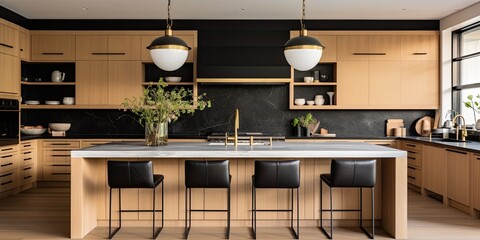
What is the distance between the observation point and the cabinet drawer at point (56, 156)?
286 inches

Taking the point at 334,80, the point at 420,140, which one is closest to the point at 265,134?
the point at 334,80

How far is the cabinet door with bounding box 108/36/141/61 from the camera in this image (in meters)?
7.40

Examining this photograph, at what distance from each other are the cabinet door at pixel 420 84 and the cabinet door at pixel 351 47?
0.70m

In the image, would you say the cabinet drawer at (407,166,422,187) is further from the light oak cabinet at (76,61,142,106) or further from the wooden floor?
the light oak cabinet at (76,61,142,106)

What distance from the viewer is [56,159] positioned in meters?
7.29

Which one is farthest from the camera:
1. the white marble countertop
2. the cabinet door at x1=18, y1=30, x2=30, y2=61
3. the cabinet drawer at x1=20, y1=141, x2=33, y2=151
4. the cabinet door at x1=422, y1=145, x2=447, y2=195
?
the cabinet door at x1=18, y1=30, x2=30, y2=61

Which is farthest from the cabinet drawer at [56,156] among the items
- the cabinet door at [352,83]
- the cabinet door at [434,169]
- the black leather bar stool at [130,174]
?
the cabinet door at [434,169]

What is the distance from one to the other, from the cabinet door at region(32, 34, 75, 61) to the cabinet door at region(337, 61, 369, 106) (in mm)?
4481

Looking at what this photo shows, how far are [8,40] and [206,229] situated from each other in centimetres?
434

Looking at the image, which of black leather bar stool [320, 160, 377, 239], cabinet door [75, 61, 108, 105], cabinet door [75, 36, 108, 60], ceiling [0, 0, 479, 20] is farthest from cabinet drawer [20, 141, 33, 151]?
black leather bar stool [320, 160, 377, 239]

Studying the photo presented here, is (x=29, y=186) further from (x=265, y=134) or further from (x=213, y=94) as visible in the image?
(x=265, y=134)

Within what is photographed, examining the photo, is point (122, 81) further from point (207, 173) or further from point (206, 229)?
point (207, 173)

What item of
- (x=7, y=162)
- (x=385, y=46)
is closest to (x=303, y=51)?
(x=385, y=46)

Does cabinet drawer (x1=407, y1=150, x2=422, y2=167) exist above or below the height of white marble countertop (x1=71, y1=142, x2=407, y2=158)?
below
